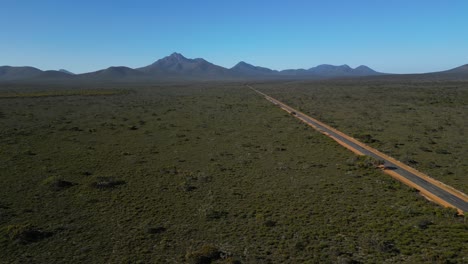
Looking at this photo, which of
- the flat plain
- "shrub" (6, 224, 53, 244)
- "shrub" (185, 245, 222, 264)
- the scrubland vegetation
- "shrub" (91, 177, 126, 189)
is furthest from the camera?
the scrubland vegetation

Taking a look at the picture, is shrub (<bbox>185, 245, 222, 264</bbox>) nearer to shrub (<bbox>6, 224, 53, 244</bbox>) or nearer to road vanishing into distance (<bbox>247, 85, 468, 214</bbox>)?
shrub (<bbox>6, 224, 53, 244</bbox>)

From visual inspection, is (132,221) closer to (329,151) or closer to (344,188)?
(344,188)

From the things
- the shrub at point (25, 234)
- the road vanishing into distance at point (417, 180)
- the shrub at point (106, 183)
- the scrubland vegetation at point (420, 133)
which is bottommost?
the scrubland vegetation at point (420, 133)

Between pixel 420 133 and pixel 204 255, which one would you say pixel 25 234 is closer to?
pixel 204 255

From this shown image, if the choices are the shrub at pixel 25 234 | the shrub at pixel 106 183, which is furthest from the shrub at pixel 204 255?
the shrub at pixel 106 183

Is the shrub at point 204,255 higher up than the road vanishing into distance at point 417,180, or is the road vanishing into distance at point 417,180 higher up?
the shrub at point 204,255

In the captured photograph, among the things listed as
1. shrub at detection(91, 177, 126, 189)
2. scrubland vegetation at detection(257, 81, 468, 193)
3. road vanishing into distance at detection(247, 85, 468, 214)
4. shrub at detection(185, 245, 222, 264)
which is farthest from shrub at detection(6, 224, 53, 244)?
scrubland vegetation at detection(257, 81, 468, 193)

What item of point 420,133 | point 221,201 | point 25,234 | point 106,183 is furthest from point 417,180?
point 25,234

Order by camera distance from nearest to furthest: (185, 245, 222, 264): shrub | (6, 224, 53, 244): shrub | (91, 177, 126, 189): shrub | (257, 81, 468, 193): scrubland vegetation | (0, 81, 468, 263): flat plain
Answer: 1. (185, 245, 222, 264): shrub
2. (0, 81, 468, 263): flat plain
3. (6, 224, 53, 244): shrub
4. (91, 177, 126, 189): shrub
5. (257, 81, 468, 193): scrubland vegetation

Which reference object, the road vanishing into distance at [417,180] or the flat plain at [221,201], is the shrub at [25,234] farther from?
the road vanishing into distance at [417,180]
